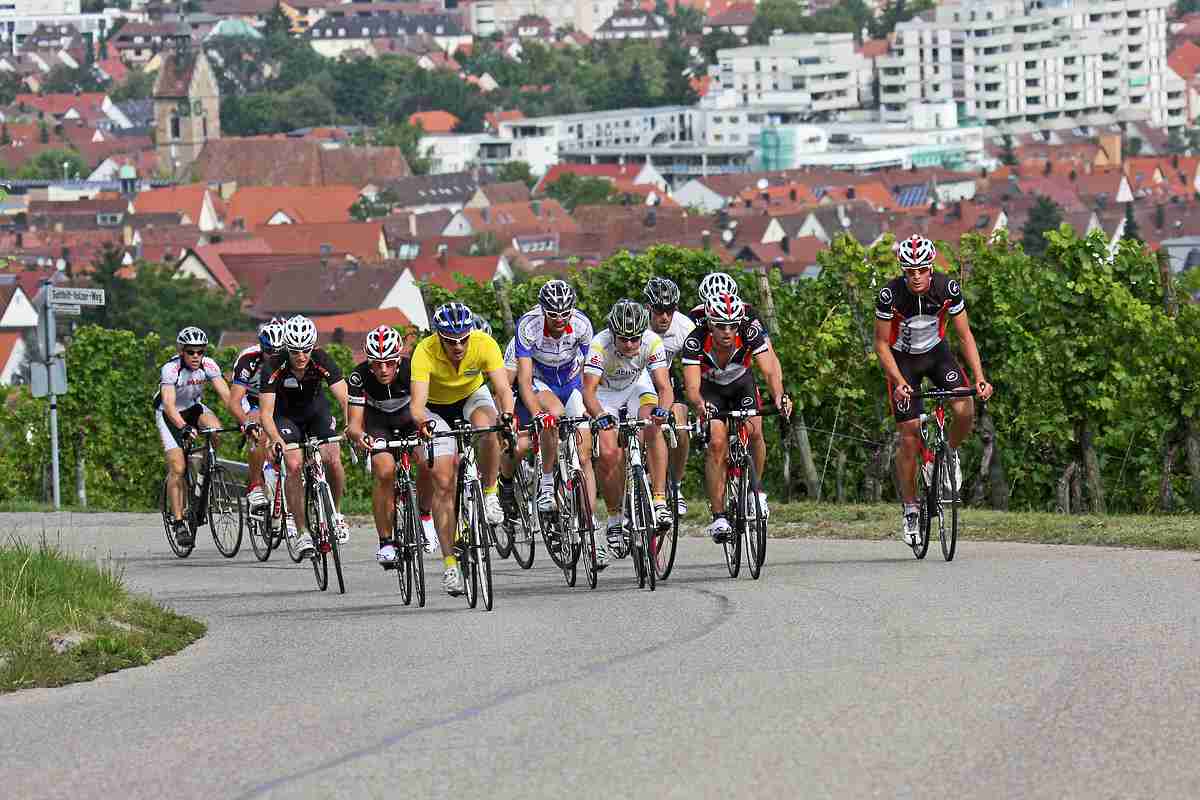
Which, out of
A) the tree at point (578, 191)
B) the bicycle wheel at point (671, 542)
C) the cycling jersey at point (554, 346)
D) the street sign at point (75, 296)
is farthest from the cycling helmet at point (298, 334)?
the tree at point (578, 191)

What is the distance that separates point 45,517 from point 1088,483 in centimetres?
1073

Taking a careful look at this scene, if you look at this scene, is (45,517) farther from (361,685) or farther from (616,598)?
(361,685)

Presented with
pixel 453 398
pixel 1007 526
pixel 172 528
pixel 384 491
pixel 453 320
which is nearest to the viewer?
pixel 453 320

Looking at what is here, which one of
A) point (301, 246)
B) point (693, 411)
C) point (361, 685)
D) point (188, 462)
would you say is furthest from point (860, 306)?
point (301, 246)

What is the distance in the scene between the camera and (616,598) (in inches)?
553

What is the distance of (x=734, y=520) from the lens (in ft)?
48.2

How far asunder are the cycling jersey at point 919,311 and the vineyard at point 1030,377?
5.05m

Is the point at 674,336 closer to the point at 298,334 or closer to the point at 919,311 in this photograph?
the point at 919,311

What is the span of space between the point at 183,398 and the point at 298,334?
3.69 metres

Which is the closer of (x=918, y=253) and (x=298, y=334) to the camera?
(x=918, y=253)

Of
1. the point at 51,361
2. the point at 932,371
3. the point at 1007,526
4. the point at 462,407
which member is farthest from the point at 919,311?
the point at 51,361

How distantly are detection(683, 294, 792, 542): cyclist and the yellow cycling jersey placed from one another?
4.17 feet

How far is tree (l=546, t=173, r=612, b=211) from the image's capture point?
194500mm

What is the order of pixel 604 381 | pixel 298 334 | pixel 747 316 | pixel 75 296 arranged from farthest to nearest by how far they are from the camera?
1. pixel 75 296
2. pixel 298 334
3. pixel 604 381
4. pixel 747 316
